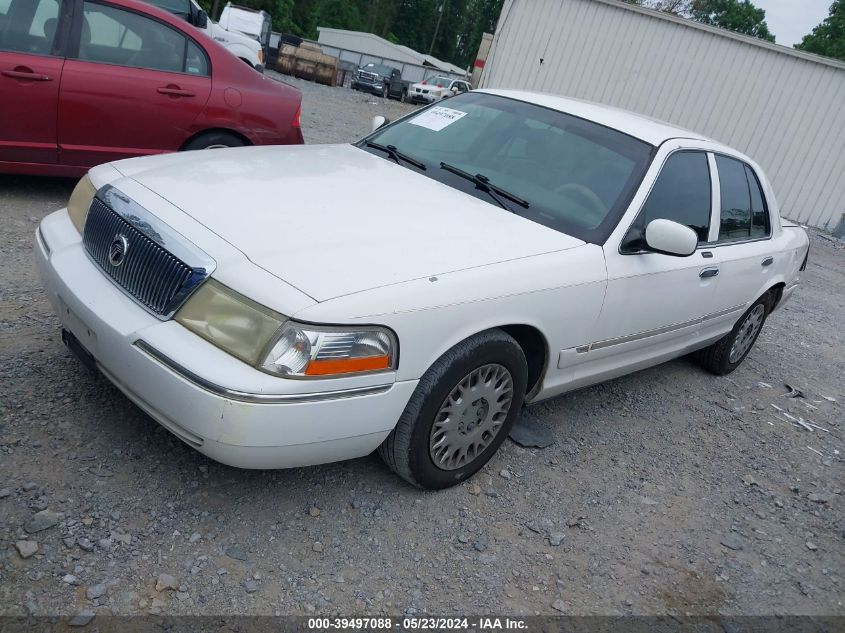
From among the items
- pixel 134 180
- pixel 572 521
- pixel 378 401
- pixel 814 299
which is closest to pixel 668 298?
pixel 572 521

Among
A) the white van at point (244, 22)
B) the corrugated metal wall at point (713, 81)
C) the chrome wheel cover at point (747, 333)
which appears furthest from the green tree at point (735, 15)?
the chrome wheel cover at point (747, 333)

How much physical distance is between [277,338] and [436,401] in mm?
714

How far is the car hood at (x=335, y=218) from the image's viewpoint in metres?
2.57

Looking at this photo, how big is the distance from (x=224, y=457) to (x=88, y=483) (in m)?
0.65

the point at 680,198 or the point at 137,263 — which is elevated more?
the point at 680,198

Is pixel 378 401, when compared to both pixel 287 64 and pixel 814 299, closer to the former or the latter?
pixel 814 299

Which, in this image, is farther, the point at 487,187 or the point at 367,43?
the point at 367,43

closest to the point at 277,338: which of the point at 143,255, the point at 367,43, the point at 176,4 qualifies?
the point at 143,255

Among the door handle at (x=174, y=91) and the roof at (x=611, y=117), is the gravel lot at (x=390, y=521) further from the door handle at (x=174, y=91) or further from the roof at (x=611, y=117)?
the door handle at (x=174, y=91)

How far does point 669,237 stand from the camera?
3.33m

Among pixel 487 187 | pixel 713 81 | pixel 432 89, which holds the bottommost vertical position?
pixel 432 89

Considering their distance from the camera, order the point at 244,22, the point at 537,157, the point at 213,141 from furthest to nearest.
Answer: the point at 244,22 < the point at 213,141 < the point at 537,157

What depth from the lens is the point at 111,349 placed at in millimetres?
2557

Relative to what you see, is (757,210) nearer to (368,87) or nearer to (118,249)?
(118,249)
